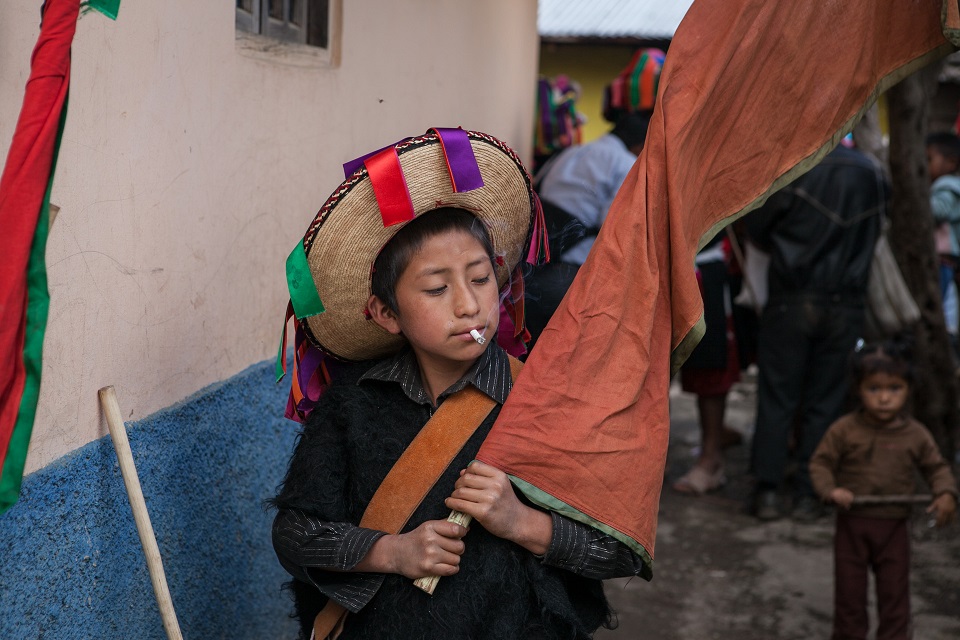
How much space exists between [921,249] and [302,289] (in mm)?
4808

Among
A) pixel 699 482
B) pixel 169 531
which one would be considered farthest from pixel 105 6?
pixel 699 482

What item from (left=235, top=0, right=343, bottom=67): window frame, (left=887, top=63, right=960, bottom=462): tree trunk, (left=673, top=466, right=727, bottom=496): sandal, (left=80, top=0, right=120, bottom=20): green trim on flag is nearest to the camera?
(left=80, top=0, right=120, bottom=20): green trim on flag

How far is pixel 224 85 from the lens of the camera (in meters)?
2.73

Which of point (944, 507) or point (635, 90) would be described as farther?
point (635, 90)

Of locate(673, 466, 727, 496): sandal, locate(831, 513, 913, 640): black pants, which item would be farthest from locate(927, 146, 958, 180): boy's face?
locate(831, 513, 913, 640): black pants

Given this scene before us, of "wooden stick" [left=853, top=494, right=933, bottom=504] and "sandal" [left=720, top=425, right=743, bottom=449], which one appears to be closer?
"wooden stick" [left=853, top=494, right=933, bottom=504]

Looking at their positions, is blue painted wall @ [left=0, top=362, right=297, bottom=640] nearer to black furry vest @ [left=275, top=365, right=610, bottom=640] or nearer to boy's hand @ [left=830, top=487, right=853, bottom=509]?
black furry vest @ [left=275, top=365, right=610, bottom=640]

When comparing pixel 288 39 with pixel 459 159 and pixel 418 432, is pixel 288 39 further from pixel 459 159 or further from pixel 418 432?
pixel 418 432

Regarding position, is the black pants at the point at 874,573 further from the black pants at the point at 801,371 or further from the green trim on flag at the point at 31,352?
the green trim on flag at the point at 31,352

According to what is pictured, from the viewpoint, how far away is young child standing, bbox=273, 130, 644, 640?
1986mm

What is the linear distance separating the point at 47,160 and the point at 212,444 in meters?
1.45

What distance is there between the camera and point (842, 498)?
387 centimetres

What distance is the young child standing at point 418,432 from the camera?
1986mm

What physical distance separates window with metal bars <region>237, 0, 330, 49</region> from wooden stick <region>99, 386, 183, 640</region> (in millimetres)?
1309
